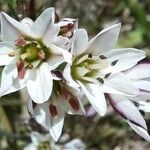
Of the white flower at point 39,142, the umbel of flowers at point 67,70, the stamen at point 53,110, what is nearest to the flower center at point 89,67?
the umbel of flowers at point 67,70

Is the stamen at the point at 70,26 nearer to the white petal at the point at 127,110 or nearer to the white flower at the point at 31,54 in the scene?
the white flower at the point at 31,54

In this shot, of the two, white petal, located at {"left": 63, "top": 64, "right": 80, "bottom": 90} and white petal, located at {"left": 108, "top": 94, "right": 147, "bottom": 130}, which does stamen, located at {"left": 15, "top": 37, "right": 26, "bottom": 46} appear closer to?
white petal, located at {"left": 63, "top": 64, "right": 80, "bottom": 90}

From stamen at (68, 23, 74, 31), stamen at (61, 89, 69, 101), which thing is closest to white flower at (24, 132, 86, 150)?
stamen at (61, 89, 69, 101)

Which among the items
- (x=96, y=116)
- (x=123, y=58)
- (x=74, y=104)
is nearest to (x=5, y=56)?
(x=74, y=104)

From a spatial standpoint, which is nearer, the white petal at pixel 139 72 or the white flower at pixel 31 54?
the white flower at pixel 31 54

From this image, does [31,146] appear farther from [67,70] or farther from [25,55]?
[67,70]

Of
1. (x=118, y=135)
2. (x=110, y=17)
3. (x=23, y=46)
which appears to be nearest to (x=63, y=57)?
(x=23, y=46)
